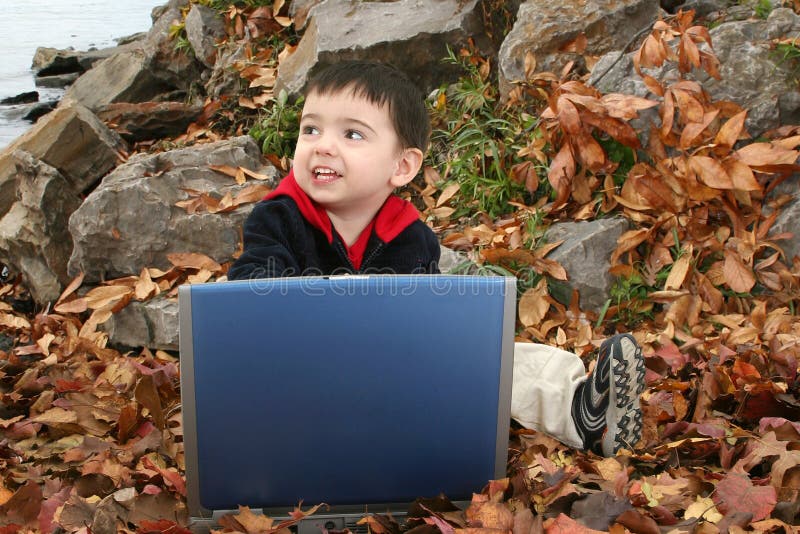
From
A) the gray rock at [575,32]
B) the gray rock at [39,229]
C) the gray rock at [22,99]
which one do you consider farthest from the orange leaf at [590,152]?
the gray rock at [22,99]

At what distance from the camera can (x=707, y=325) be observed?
2877 millimetres

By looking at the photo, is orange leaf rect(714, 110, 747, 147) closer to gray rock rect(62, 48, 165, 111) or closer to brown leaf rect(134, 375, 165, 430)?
brown leaf rect(134, 375, 165, 430)

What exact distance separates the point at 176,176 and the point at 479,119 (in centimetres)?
147

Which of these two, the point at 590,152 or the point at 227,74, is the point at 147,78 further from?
the point at 590,152

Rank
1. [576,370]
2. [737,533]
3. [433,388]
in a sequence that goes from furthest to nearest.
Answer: [576,370] → [737,533] → [433,388]

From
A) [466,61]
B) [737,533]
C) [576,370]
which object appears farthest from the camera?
[466,61]

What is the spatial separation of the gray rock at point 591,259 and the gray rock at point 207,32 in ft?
10.2

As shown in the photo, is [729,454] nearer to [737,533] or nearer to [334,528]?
[737,533]

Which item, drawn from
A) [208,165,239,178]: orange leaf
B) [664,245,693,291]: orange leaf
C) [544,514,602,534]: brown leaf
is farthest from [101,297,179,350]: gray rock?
[544,514,602,534]: brown leaf

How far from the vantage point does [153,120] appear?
16.3 ft

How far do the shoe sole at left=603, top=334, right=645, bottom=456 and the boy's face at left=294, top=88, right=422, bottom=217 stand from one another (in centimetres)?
72

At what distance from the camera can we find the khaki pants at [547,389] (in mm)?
2125

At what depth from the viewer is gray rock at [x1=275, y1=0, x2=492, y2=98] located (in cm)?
423

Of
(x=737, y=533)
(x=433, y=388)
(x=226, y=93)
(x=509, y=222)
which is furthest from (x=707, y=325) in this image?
(x=226, y=93)
